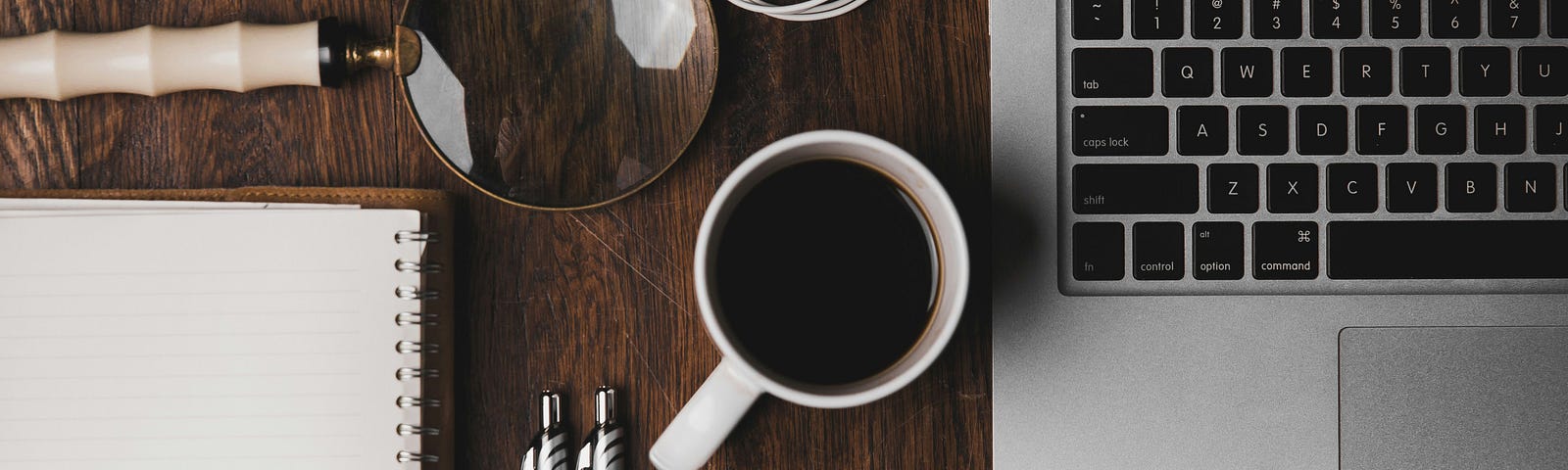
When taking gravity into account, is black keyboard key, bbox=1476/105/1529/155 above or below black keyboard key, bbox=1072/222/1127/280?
above

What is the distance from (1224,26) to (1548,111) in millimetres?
148

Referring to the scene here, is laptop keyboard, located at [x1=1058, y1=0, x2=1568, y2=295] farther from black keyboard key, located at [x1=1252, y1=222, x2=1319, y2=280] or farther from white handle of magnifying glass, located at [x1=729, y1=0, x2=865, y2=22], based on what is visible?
white handle of magnifying glass, located at [x1=729, y1=0, x2=865, y2=22]

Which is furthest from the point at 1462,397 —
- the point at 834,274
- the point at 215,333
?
the point at 215,333

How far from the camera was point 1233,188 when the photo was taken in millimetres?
374

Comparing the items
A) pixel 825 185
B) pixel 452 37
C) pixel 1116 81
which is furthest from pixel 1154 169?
pixel 452 37

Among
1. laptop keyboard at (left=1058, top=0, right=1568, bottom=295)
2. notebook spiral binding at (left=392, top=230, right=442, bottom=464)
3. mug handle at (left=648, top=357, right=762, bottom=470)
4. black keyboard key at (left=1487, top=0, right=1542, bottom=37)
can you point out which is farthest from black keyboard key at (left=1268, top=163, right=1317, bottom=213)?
notebook spiral binding at (left=392, top=230, right=442, bottom=464)

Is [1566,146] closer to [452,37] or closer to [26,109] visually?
[452,37]

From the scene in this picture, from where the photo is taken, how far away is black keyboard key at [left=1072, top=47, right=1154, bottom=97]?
1.23 ft

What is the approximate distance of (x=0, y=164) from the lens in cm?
42

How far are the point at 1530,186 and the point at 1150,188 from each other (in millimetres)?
168

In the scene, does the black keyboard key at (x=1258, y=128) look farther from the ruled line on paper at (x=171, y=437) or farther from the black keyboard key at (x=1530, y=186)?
the ruled line on paper at (x=171, y=437)

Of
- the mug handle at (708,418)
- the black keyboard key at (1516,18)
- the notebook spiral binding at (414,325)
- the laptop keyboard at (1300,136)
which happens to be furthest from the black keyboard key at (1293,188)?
the notebook spiral binding at (414,325)

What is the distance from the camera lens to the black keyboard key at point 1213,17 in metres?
0.37

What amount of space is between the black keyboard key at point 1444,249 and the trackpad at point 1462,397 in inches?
1.0
